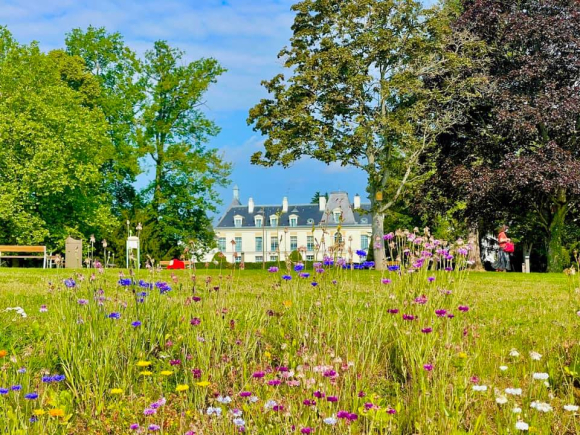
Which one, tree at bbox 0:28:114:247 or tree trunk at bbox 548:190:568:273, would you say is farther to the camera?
tree at bbox 0:28:114:247

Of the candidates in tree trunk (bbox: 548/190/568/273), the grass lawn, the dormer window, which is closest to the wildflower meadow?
the grass lawn

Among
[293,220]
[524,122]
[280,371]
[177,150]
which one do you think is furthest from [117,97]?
[293,220]

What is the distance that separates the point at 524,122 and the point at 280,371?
801 inches

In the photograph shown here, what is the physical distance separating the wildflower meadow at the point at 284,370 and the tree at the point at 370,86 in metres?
17.9

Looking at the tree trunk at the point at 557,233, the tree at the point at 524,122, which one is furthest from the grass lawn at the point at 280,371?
the tree trunk at the point at 557,233

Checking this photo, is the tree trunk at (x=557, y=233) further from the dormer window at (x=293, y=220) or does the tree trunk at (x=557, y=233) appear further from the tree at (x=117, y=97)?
the dormer window at (x=293, y=220)

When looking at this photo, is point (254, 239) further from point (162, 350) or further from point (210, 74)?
point (162, 350)

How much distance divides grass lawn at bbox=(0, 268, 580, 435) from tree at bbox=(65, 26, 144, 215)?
1030 inches

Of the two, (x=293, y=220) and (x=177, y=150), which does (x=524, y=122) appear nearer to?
(x=177, y=150)

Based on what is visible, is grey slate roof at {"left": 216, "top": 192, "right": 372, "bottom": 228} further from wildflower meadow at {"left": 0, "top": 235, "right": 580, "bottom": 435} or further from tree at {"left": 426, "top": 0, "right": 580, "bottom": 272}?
wildflower meadow at {"left": 0, "top": 235, "right": 580, "bottom": 435}

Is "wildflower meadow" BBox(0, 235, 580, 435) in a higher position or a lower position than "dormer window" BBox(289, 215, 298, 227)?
lower

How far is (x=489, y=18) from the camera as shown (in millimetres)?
23422

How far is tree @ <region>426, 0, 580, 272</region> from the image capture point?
69.5ft

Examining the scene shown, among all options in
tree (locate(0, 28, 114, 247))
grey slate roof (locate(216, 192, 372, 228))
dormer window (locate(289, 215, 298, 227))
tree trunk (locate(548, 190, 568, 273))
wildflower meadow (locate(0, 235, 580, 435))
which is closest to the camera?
wildflower meadow (locate(0, 235, 580, 435))
